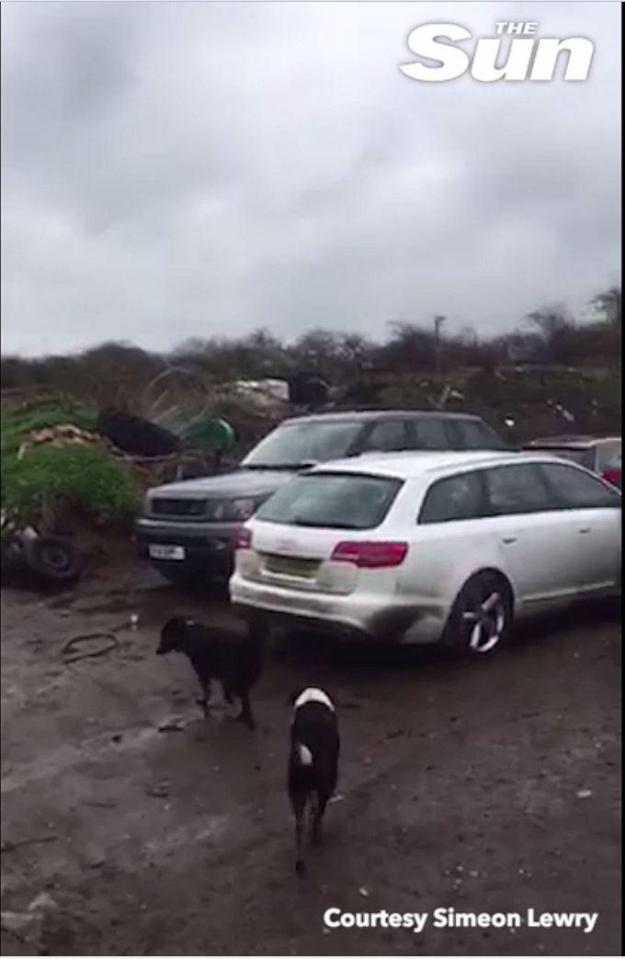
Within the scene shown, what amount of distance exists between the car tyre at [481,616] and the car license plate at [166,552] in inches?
13.9

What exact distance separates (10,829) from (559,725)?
6.16ft

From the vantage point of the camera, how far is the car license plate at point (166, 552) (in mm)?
1383

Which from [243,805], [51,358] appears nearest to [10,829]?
[243,805]

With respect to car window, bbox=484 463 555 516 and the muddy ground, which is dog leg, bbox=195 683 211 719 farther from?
car window, bbox=484 463 555 516

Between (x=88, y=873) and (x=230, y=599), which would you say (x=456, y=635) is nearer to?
(x=230, y=599)

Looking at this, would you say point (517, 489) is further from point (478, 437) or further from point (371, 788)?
point (371, 788)

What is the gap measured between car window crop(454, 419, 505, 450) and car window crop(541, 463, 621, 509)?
3.1 inches

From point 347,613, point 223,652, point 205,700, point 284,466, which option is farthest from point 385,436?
point 205,700

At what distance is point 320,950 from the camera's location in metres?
1.55

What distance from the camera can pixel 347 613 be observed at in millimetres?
1347

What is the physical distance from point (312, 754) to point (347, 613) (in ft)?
0.58

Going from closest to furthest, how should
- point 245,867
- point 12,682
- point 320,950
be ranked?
1. point 320,950
2. point 245,867
3. point 12,682

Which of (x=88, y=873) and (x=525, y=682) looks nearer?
(x=525, y=682)

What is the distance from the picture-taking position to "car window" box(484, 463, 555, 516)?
4.23 ft
